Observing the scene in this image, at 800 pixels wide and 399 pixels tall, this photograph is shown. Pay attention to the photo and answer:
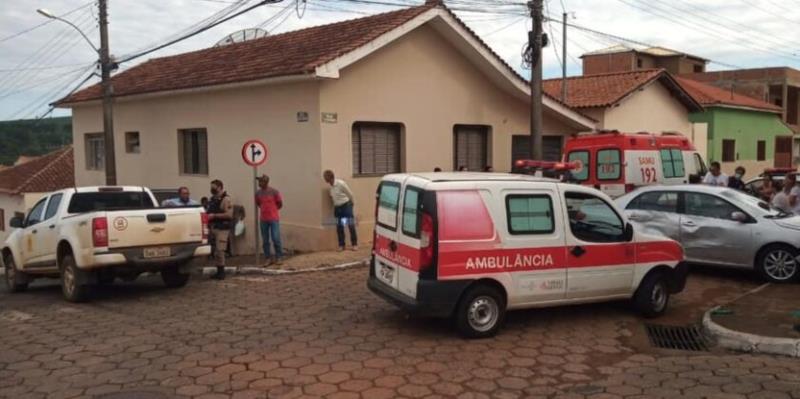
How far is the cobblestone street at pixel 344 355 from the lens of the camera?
18.1 feet

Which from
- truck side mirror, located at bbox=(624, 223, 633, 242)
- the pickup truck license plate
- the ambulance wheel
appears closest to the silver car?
truck side mirror, located at bbox=(624, 223, 633, 242)

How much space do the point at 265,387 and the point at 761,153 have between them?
34.9 meters

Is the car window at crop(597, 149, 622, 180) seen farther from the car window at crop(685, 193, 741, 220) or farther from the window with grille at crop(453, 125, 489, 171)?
the car window at crop(685, 193, 741, 220)

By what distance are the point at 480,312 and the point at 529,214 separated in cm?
116

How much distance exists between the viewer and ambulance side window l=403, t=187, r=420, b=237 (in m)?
6.68

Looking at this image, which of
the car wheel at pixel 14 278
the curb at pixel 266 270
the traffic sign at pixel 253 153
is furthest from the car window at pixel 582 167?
the car wheel at pixel 14 278

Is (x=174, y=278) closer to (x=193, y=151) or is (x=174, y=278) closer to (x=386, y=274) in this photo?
(x=386, y=274)

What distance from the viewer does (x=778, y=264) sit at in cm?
957

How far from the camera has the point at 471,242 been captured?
6.66 metres

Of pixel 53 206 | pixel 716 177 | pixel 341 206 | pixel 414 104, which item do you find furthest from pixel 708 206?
pixel 53 206

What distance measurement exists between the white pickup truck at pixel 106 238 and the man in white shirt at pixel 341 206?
127 inches

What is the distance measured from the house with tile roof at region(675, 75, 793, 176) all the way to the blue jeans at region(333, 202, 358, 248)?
2123 centimetres

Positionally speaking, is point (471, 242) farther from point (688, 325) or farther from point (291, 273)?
point (291, 273)

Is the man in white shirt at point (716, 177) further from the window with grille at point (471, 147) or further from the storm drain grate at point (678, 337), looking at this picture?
the storm drain grate at point (678, 337)
